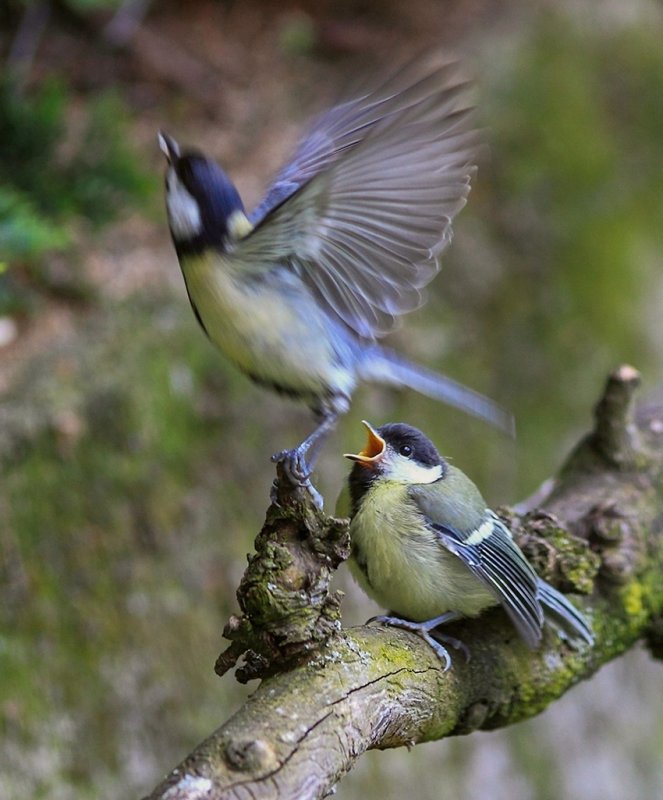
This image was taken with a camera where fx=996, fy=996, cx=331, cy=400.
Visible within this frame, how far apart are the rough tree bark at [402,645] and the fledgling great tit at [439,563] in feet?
0.24

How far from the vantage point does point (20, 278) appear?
11.1ft

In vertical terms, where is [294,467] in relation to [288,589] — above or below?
above

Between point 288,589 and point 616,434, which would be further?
point 616,434

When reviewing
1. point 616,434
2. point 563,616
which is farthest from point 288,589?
point 616,434

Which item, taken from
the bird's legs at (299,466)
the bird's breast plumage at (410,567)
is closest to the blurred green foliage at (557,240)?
the bird's breast plumage at (410,567)

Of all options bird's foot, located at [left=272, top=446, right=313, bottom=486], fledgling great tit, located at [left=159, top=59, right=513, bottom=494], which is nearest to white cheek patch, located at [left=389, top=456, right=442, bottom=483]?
fledgling great tit, located at [left=159, top=59, right=513, bottom=494]

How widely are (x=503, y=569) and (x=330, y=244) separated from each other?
26.4 inches

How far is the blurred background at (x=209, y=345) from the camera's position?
9.75ft

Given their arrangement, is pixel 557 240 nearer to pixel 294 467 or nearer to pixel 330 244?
pixel 330 244

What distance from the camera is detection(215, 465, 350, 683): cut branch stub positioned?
58.7 inches

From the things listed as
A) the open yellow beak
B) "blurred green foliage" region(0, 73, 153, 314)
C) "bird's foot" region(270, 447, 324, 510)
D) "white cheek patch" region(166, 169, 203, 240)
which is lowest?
the open yellow beak

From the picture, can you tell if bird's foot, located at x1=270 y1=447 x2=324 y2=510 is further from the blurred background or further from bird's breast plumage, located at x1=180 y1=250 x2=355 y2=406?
the blurred background

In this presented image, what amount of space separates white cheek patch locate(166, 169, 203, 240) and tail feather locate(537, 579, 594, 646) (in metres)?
0.92

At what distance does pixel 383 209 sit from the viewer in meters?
1.75
